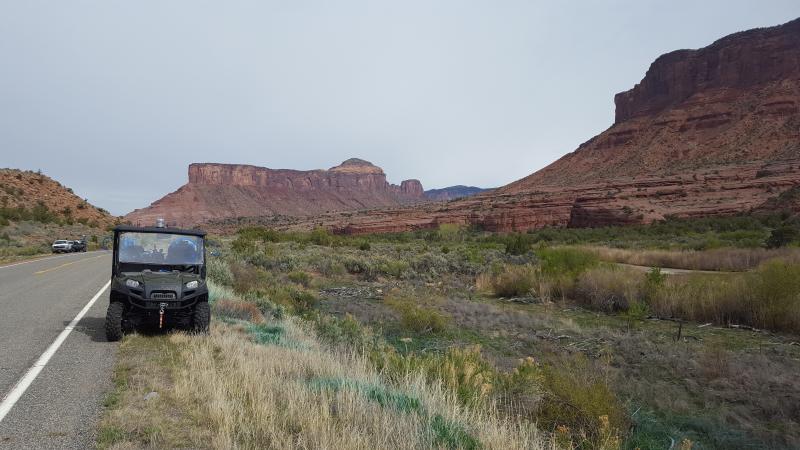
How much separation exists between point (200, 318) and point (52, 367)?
87.8 inches

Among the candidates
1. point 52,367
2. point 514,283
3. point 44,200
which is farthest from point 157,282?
point 44,200

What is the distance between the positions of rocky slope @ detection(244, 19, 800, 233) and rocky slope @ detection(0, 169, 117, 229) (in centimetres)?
3443

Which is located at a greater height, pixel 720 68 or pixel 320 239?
pixel 720 68

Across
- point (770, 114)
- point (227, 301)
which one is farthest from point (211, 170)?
point (227, 301)

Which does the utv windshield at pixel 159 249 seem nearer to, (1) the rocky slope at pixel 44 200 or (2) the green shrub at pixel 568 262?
(2) the green shrub at pixel 568 262

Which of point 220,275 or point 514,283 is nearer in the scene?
point 220,275

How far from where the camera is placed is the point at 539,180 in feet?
329

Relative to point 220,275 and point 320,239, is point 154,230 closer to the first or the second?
point 220,275

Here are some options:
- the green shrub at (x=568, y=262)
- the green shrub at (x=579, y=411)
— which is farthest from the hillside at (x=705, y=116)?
the green shrub at (x=579, y=411)

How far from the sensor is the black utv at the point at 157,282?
7.75 metres

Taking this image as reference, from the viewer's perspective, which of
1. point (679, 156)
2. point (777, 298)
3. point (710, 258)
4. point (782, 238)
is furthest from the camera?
point (679, 156)

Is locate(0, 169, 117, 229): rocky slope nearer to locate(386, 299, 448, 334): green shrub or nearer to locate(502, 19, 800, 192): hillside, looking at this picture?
locate(386, 299, 448, 334): green shrub

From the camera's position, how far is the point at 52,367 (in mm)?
6215

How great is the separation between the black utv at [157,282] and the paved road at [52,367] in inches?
26.1
